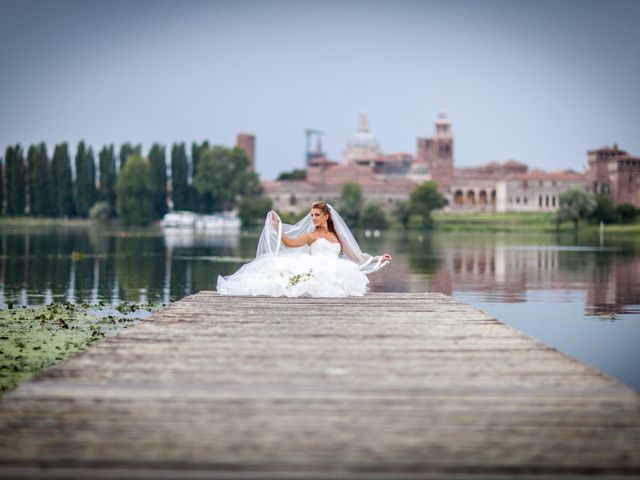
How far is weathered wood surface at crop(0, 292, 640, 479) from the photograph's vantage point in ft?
14.7

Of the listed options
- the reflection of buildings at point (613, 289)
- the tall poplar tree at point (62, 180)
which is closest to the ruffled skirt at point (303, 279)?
the reflection of buildings at point (613, 289)

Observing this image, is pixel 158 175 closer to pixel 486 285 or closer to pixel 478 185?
pixel 478 185

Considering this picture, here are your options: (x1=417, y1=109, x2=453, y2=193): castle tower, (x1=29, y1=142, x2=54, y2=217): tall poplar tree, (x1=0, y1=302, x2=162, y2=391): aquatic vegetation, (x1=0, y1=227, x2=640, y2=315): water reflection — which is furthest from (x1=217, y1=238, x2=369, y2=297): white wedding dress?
(x1=417, y1=109, x2=453, y2=193): castle tower

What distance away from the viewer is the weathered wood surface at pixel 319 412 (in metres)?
4.49

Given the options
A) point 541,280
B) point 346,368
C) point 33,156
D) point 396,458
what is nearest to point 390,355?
point 346,368

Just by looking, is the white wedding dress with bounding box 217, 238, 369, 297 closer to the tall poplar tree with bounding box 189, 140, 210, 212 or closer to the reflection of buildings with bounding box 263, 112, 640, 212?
the tall poplar tree with bounding box 189, 140, 210, 212

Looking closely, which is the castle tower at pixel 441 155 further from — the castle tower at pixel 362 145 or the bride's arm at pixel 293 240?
the bride's arm at pixel 293 240

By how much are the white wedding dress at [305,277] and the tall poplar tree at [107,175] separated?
285 feet

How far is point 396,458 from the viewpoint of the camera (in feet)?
15.0

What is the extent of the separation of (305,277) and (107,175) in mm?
88148

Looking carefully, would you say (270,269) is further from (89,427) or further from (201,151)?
(201,151)

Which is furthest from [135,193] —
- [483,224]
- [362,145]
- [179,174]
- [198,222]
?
[362,145]

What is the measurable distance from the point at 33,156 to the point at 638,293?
83604 millimetres

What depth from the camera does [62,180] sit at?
94.9 metres
